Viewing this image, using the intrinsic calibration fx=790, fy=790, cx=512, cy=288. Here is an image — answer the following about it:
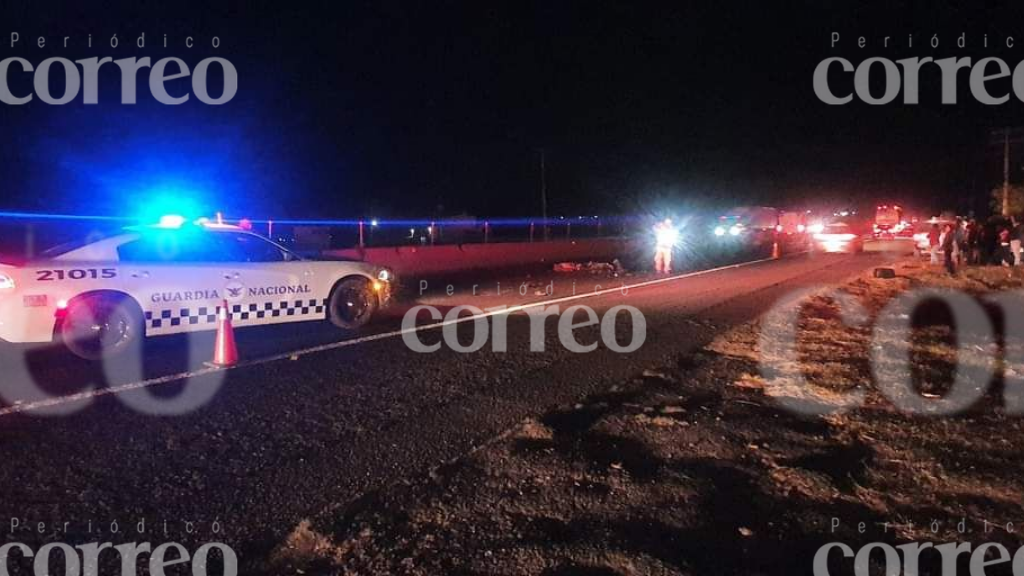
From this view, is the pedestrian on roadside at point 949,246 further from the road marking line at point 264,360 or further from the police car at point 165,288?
the police car at point 165,288

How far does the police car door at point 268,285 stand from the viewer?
8578 mm

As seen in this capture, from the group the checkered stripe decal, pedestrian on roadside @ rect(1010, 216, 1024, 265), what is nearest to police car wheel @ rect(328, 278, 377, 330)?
the checkered stripe decal

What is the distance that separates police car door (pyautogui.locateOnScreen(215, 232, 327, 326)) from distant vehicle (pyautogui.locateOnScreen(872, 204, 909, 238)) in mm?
37468

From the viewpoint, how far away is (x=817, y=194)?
80875mm

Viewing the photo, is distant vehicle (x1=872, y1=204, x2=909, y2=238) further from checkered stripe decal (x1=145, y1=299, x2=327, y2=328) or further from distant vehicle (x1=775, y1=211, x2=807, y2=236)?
checkered stripe decal (x1=145, y1=299, x2=327, y2=328)

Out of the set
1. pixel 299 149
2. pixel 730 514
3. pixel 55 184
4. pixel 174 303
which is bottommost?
pixel 730 514

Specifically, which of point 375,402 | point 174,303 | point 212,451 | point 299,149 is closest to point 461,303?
point 174,303

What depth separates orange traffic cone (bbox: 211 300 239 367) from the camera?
7387mm

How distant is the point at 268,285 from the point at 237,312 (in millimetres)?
475

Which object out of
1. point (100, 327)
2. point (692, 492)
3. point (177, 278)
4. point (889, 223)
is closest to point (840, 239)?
point (889, 223)

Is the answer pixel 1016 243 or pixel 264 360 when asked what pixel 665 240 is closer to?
pixel 1016 243

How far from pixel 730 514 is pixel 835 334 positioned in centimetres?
583

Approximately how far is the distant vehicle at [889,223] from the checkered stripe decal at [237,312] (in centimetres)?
3748

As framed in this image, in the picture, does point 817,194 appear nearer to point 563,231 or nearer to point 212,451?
point 563,231
